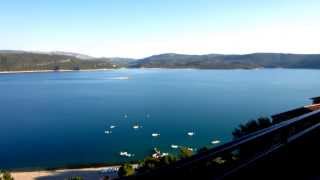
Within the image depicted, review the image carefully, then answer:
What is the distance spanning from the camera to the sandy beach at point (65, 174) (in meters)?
24.8

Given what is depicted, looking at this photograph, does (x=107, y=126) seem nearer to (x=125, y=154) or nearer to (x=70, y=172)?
(x=125, y=154)

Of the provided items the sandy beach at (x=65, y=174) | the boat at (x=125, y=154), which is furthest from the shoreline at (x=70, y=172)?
the boat at (x=125, y=154)

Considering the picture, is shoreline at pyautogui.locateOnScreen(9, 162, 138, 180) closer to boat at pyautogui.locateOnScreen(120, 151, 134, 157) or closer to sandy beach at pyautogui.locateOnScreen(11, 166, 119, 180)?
sandy beach at pyautogui.locateOnScreen(11, 166, 119, 180)

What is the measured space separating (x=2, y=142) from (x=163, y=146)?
44.9 feet

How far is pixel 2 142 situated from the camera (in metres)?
37.2

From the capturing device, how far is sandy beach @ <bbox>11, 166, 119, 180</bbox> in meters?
24.8

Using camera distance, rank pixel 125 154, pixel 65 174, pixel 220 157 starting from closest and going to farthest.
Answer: pixel 220 157
pixel 65 174
pixel 125 154

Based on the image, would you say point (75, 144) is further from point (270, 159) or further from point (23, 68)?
point (23, 68)

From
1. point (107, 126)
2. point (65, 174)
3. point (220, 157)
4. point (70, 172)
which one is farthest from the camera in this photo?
point (107, 126)

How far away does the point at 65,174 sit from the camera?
2581cm

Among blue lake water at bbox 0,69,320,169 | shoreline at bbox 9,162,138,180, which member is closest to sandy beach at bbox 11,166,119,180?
shoreline at bbox 9,162,138,180

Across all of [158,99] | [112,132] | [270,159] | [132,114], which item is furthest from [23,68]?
[270,159]

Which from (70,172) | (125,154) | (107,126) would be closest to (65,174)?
(70,172)

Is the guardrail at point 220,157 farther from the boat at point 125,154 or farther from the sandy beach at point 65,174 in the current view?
the boat at point 125,154
